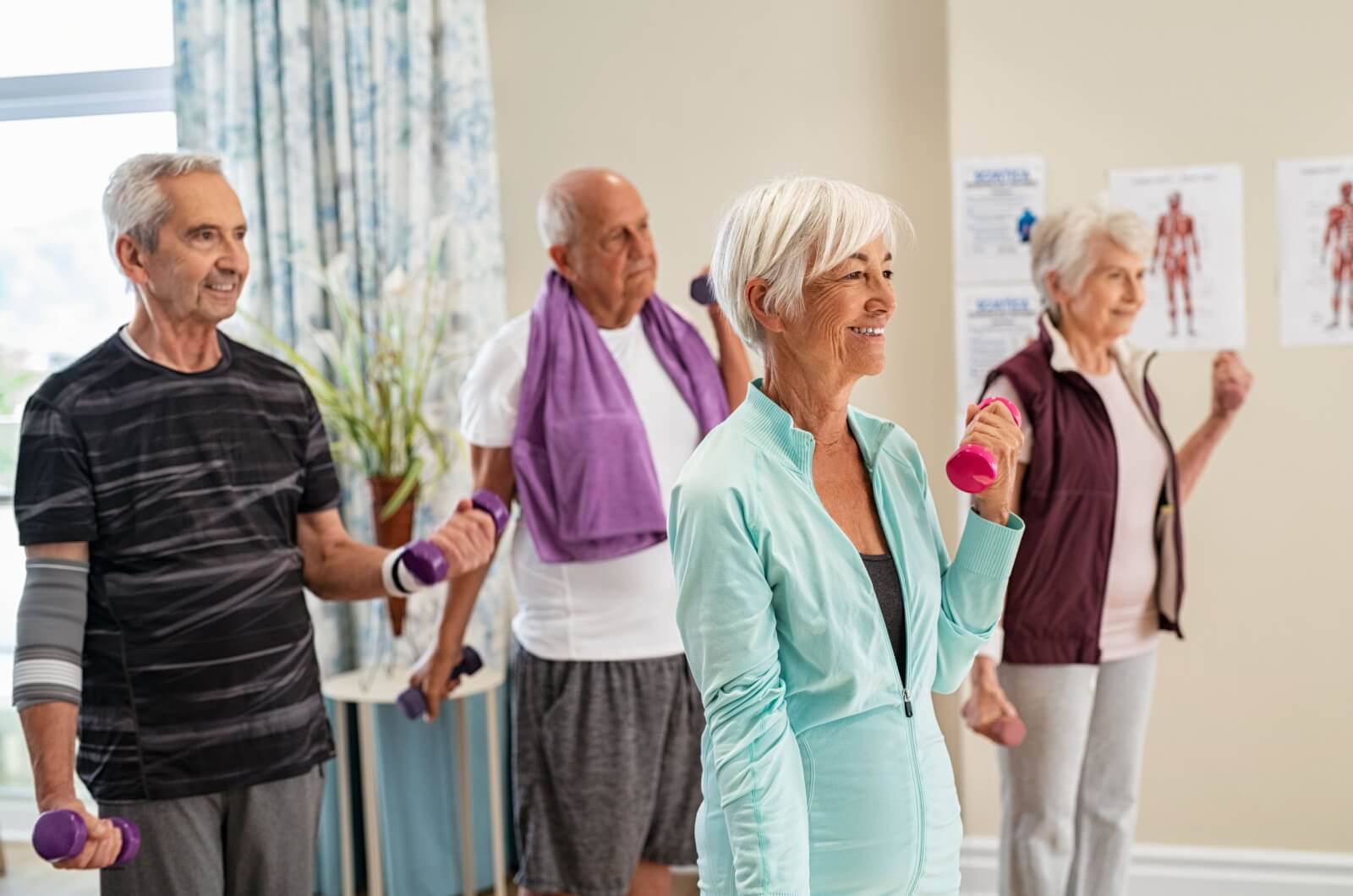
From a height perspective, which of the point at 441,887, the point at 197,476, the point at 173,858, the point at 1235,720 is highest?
the point at 197,476

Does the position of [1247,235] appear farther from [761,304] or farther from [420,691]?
[420,691]

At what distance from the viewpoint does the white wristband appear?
6.59 ft

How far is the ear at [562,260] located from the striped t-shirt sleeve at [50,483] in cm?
95

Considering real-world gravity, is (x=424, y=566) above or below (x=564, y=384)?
below

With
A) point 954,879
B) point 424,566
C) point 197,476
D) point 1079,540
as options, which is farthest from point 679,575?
point 1079,540

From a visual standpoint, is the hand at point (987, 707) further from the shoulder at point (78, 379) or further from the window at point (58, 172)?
the window at point (58, 172)

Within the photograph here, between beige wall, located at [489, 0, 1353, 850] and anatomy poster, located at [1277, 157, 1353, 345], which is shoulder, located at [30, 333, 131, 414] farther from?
anatomy poster, located at [1277, 157, 1353, 345]

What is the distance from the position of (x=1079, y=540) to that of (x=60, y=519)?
1.68m

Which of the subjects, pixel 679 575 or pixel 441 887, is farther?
pixel 441 887

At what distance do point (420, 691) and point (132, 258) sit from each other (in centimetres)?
104

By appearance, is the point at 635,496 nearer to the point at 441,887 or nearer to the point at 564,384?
the point at 564,384

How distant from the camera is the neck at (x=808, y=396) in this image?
1436 mm

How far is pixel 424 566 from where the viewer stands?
1.95 meters

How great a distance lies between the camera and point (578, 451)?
227 cm
